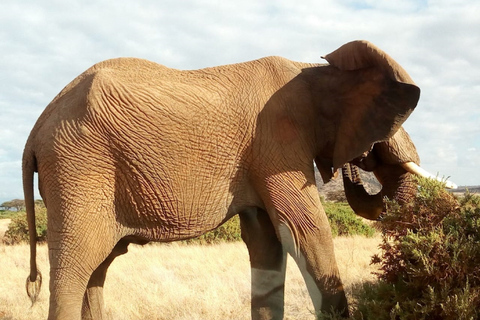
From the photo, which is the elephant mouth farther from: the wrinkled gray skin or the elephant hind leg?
the elephant hind leg

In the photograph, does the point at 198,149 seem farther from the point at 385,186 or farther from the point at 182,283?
the point at 182,283

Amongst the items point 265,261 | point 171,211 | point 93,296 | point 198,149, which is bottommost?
point 93,296

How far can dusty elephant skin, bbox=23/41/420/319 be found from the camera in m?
4.07

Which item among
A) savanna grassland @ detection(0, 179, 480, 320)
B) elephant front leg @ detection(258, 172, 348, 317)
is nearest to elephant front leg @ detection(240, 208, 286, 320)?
elephant front leg @ detection(258, 172, 348, 317)

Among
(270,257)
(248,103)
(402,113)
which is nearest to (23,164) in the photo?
(248,103)

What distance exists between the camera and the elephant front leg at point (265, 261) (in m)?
4.92

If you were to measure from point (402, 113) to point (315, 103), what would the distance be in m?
0.77

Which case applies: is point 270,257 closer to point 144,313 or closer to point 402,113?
point 402,113

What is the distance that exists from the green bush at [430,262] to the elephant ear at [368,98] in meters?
0.60

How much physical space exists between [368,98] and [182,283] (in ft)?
18.7

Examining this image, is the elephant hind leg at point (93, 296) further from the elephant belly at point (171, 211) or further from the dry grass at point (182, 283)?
the dry grass at point (182, 283)

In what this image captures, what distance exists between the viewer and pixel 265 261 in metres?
5.00

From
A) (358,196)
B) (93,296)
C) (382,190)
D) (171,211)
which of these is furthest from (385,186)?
(93,296)

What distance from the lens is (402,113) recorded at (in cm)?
419
